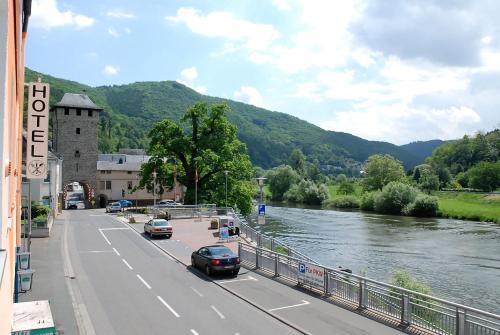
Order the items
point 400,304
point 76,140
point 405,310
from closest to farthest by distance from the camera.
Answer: point 405,310 → point 400,304 → point 76,140

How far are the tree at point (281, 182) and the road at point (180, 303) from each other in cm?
9408

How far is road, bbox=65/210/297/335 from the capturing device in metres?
14.7

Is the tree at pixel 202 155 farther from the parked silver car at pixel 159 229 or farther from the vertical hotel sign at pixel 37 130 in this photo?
the vertical hotel sign at pixel 37 130

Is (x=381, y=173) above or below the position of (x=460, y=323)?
above

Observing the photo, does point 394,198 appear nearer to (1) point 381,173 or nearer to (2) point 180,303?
(1) point 381,173

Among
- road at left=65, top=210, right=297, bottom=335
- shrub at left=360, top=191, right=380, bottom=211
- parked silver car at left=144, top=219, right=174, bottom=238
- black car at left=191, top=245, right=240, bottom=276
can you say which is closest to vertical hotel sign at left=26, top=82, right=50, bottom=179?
road at left=65, top=210, right=297, bottom=335

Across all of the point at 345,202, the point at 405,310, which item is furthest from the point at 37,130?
the point at 345,202

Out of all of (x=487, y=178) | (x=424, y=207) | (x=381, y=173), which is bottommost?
(x=424, y=207)

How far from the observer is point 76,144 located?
6750 centimetres

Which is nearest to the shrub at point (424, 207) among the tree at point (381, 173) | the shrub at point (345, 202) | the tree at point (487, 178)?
the shrub at point (345, 202)

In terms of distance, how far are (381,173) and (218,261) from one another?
3498 inches

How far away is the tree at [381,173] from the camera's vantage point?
104 meters

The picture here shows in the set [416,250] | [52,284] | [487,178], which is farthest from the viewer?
[487,178]

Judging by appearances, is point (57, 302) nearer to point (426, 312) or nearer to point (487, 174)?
point (426, 312)
